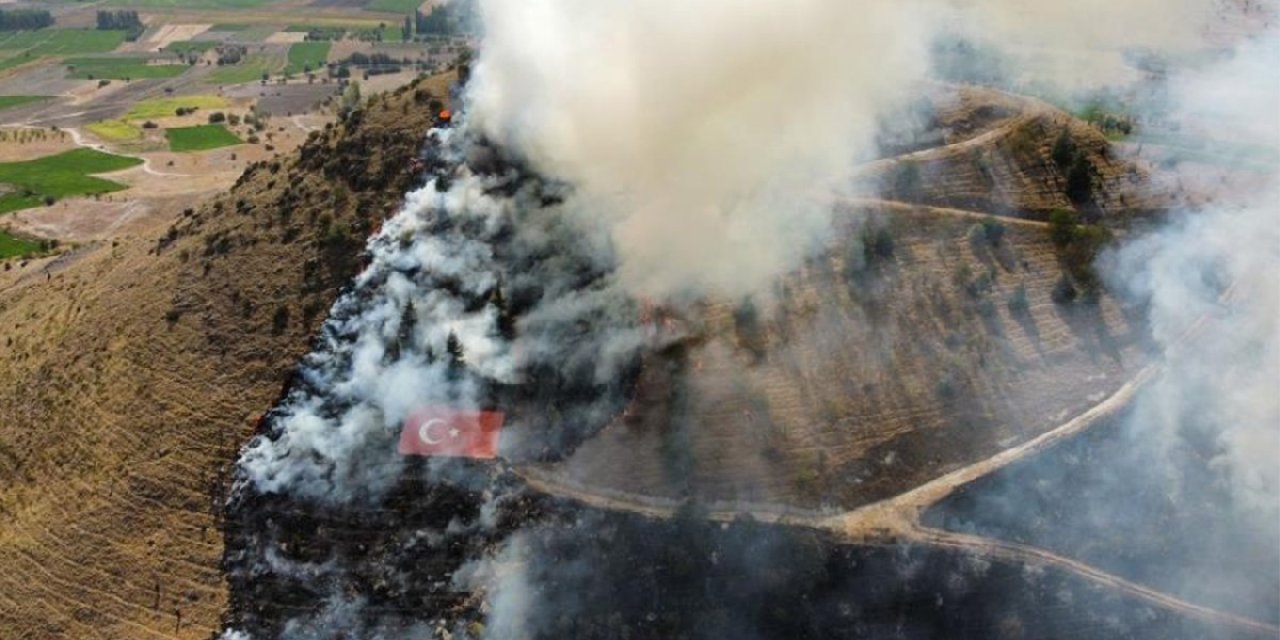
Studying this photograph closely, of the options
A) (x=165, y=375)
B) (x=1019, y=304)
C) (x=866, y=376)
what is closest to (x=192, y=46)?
(x=165, y=375)

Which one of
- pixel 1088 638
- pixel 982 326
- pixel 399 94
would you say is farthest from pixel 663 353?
pixel 399 94

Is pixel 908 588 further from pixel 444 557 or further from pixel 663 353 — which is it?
pixel 444 557

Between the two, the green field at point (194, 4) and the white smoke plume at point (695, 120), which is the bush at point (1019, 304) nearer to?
the white smoke plume at point (695, 120)

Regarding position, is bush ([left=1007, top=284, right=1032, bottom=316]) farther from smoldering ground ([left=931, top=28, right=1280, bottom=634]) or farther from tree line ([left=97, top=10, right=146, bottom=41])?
tree line ([left=97, top=10, right=146, bottom=41])

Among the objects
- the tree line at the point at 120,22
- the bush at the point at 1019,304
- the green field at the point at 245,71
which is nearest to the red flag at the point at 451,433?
the bush at the point at 1019,304

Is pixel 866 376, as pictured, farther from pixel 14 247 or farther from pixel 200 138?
pixel 200 138

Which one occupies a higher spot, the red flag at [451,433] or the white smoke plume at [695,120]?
the white smoke plume at [695,120]

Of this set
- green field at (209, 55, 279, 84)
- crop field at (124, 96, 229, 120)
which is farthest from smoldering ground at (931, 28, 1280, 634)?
green field at (209, 55, 279, 84)
